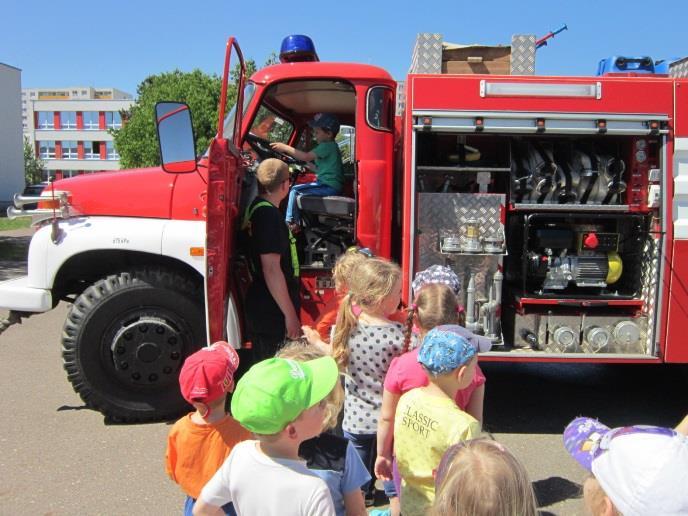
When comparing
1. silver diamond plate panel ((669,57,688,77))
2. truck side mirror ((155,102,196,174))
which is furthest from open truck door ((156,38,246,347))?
silver diamond plate panel ((669,57,688,77))

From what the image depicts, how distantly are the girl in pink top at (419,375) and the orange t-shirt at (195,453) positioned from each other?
673mm

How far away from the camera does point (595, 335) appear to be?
4.45 metres

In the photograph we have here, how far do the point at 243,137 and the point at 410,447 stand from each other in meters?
3.19

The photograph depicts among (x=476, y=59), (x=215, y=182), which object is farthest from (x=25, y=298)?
(x=476, y=59)

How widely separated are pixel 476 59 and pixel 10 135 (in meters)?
55.1

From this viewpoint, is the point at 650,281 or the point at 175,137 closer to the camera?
the point at 175,137

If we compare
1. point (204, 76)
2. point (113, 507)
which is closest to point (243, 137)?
point (113, 507)

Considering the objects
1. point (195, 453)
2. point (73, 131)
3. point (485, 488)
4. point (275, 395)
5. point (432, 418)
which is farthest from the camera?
point (73, 131)

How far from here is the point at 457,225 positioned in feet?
14.6

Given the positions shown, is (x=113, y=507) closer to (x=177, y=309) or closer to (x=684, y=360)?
(x=177, y=309)

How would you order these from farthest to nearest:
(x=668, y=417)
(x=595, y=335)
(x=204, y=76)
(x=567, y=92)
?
(x=204, y=76) → (x=668, y=417) → (x=595, y=335) → (x=567, y=92)

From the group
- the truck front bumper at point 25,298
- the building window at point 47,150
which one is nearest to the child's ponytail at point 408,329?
the truck front bumper at point 25,298

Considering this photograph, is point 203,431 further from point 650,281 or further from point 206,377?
point 650,281

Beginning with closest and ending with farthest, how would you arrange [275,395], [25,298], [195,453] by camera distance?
[275,395]
[195,453]
[25,298]
